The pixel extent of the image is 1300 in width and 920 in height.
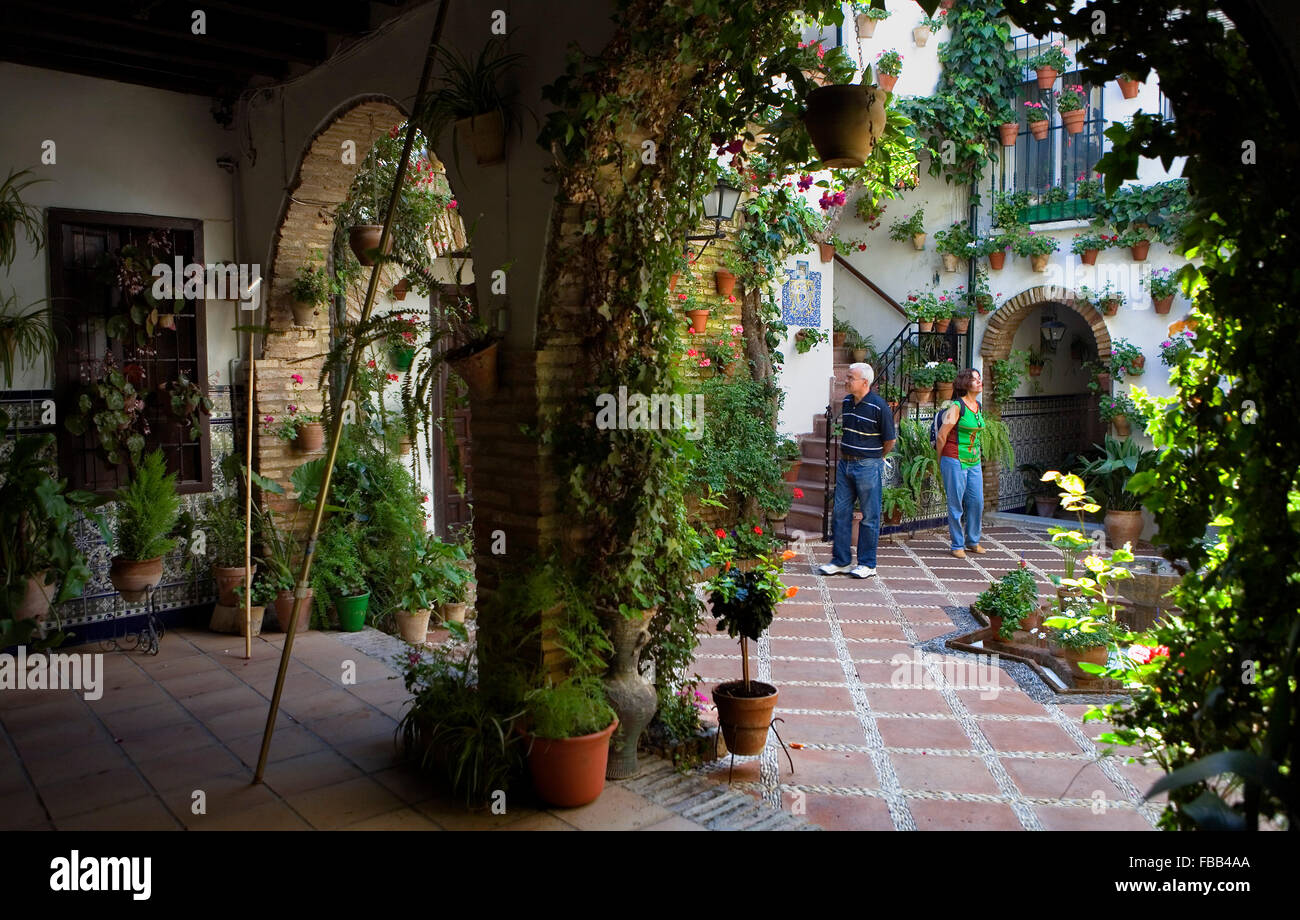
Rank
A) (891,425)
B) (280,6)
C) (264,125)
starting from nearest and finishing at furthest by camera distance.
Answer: (280,6) < (264,125) < (891,425)

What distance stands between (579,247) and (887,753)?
2.70 meters

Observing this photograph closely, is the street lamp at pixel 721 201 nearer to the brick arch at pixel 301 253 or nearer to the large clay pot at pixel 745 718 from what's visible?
the brick arch at pixel 301 253

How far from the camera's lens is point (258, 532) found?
6.59 m

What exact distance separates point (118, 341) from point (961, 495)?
7.01 m

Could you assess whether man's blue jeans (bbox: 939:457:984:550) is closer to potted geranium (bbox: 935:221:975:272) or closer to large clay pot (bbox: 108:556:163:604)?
potted geranium (bbox: 935:221:975:272)


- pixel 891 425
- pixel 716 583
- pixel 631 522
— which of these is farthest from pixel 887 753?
pixel 891 425

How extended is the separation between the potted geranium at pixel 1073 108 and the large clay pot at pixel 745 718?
30.2 ft

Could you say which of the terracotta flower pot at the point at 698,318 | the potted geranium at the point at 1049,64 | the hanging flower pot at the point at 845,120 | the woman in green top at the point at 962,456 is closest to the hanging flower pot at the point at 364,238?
the terracotta flower pot at the point at 698,318

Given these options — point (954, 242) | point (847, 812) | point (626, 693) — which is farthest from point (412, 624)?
point (954, 242)

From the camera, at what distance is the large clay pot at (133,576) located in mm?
5879

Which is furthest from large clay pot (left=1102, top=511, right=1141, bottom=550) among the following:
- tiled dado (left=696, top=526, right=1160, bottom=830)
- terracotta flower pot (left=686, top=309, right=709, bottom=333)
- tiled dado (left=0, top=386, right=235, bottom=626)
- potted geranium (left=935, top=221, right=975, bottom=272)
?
tiled dado (left=0, top=386, right=235, bottom=626)

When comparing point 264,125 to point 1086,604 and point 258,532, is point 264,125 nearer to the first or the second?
point 258,532

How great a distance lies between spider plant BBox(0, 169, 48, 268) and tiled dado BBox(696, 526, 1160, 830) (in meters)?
4.67

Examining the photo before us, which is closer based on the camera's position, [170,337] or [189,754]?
[189,754]
